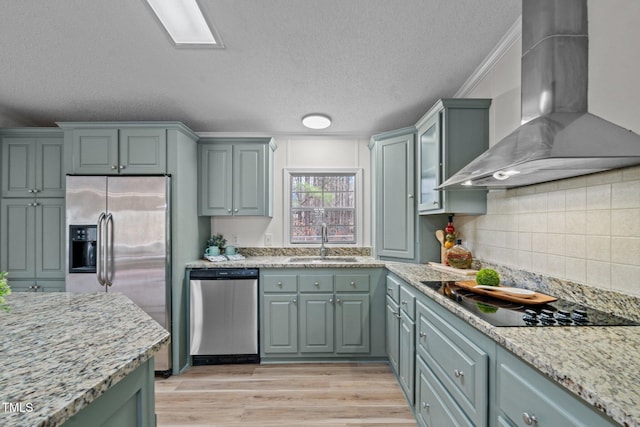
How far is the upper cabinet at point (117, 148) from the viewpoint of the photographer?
2.81 metres

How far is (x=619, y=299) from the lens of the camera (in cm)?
126

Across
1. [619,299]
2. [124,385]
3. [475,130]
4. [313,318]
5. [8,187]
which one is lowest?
[313,318]

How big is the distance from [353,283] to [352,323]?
0.38 m

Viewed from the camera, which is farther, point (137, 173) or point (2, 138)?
point (2, 138)

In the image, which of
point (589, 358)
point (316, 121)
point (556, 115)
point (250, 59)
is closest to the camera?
point (589, 358)

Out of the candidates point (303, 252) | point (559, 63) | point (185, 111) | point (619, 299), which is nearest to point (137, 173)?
point (185, 111)

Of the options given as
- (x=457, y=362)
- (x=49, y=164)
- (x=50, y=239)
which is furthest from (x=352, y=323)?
(x=49, y=164)

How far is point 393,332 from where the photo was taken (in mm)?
2631

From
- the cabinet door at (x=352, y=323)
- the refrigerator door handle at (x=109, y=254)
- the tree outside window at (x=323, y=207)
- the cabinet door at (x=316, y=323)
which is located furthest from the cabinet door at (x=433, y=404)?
the refrigerator door handle at (x=109, y=254)

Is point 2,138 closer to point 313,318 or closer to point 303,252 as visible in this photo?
point 303,252

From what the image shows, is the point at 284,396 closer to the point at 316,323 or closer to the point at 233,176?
the point at 316,323

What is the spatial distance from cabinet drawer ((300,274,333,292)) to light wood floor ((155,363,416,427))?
0.72 m

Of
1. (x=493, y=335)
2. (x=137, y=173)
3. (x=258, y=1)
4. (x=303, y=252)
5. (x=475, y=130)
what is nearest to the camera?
(x=493, y=335)

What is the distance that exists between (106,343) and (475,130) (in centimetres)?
250
